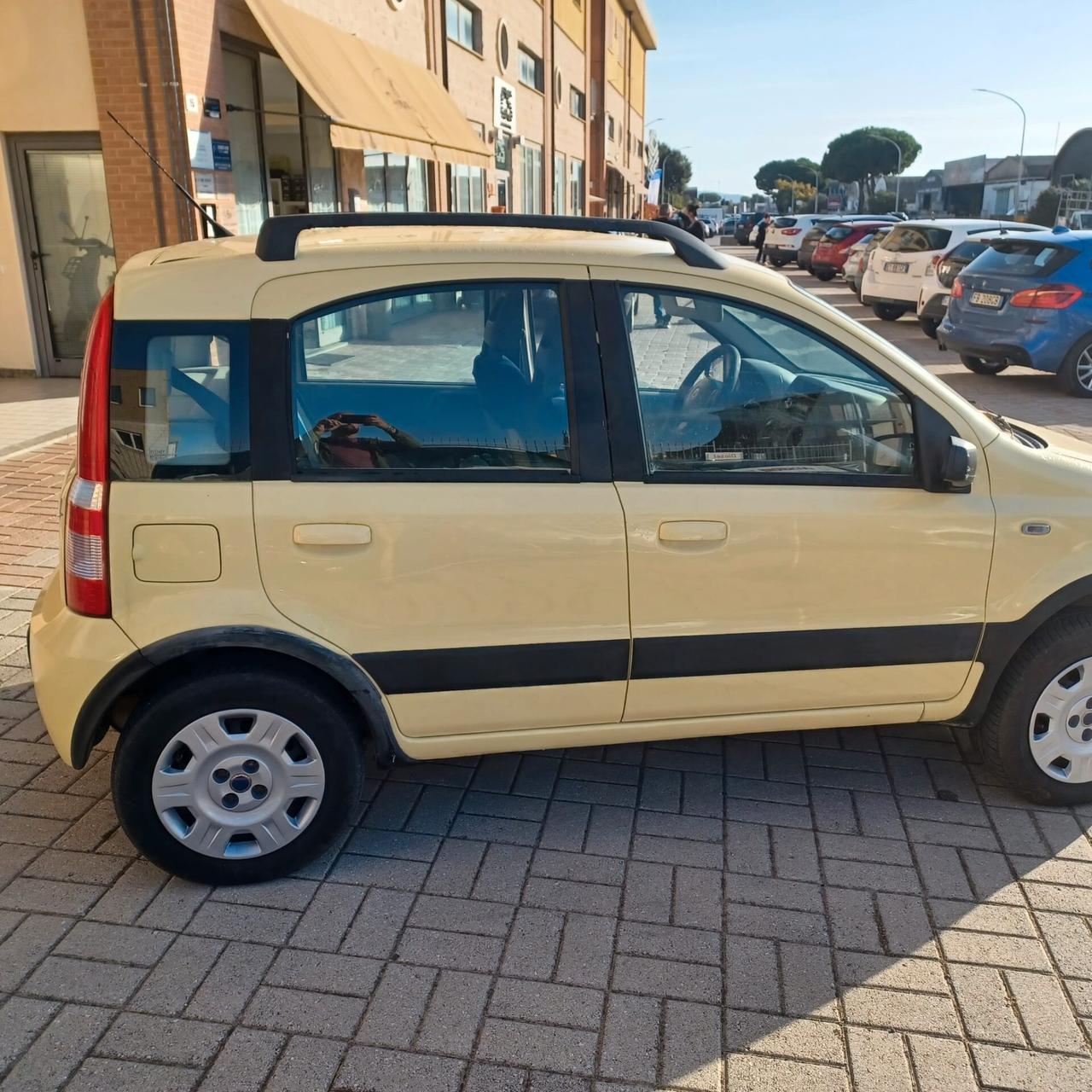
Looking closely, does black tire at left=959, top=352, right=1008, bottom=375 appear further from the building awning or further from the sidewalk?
the sidewalk

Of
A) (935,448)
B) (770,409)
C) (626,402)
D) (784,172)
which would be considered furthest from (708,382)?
(784,172)

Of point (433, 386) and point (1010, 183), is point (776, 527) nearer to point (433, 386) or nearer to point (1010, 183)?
point (433, 386)

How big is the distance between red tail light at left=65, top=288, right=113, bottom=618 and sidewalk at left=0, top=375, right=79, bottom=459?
5441 mm

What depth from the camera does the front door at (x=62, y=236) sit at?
10359 millimetres

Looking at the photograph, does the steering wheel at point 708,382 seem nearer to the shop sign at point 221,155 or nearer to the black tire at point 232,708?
the black tire at point 232,708

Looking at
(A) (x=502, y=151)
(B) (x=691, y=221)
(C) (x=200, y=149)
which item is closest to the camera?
(C) (x=200, y=149)

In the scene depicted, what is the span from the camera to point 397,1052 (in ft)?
8.13

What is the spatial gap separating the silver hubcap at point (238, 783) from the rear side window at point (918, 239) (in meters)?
15.8

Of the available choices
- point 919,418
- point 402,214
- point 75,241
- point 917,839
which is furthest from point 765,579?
point 75,241

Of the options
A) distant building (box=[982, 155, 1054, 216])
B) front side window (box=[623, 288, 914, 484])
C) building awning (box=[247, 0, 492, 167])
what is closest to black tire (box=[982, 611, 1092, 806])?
front side window (box=[623, 288, 914, 484])

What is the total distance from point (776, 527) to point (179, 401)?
1.70 meters

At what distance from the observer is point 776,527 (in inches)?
120

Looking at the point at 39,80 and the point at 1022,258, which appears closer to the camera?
the point at 39,80

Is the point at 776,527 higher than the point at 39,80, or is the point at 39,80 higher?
the point at 39,80
